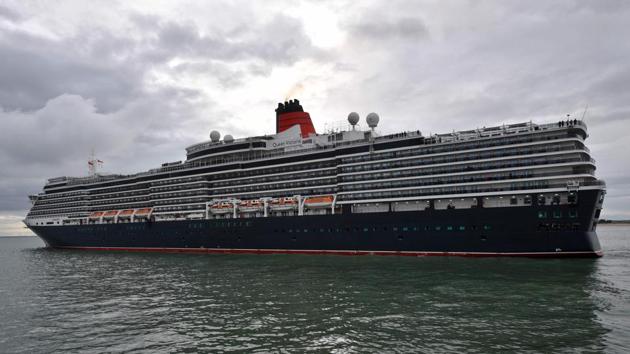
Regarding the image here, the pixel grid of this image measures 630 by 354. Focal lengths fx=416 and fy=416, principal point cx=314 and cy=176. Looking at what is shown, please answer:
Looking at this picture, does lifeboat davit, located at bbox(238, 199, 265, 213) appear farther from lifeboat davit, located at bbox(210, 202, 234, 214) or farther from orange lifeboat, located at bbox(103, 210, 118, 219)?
orange lifeboat, located at bbox(103, 210, 118, 219)

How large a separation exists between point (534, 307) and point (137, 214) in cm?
7396

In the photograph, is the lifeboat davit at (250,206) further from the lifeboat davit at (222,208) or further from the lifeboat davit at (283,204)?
the lifeboat davit at (222,208)

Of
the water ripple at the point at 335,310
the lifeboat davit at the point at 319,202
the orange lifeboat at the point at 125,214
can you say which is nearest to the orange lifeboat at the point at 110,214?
the orange lifeboat at the point at 125,214

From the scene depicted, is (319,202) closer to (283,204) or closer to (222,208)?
(283,204)

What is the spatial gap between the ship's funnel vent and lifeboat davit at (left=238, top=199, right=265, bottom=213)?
15.1 meters

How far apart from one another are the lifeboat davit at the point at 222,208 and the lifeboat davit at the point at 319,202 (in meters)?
14.8

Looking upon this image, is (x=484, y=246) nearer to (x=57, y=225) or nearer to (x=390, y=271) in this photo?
(x=390, y=271)

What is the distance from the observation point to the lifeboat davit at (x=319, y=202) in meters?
58.7

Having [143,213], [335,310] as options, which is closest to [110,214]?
[143,213]

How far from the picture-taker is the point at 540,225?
43.8 meters

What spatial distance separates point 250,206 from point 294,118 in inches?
704

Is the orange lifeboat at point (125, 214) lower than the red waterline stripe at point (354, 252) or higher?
higher

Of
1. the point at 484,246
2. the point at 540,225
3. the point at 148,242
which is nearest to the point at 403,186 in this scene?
the point at 484,246

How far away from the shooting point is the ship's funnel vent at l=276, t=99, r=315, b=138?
72938mm
